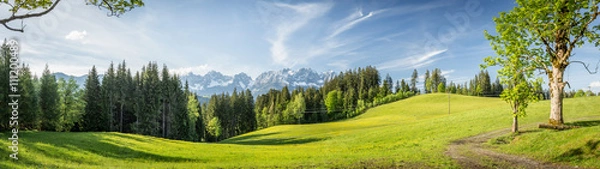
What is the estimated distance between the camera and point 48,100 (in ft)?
192

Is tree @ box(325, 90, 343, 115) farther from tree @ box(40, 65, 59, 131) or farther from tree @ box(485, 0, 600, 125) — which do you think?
tree @ box(485, 0, 600, 125)

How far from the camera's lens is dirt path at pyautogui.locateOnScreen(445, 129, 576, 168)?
1757cm

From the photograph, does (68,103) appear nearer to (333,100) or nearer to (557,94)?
(557,94)

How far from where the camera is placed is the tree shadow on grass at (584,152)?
1665 centimetres

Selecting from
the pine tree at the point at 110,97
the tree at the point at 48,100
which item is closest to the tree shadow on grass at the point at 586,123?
the tree at the point at 48,100

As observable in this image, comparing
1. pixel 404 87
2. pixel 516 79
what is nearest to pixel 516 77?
pixel 516 79

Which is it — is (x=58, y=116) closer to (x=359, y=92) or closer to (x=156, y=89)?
(x=156, y=89)

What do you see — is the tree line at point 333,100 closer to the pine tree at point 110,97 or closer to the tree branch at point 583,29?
the pine tree at point 110,97

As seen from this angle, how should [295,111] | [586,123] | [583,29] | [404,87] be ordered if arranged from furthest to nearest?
1. [404,87]
2. [295,111]
3. [586,123]
4. [583,29]

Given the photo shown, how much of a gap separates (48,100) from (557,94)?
3027 inches

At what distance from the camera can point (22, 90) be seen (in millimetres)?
45906

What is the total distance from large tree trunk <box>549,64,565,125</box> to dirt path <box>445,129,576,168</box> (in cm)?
587

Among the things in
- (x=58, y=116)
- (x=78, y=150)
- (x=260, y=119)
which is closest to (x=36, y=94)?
(x=58, y=116)

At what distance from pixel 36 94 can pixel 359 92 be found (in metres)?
126
